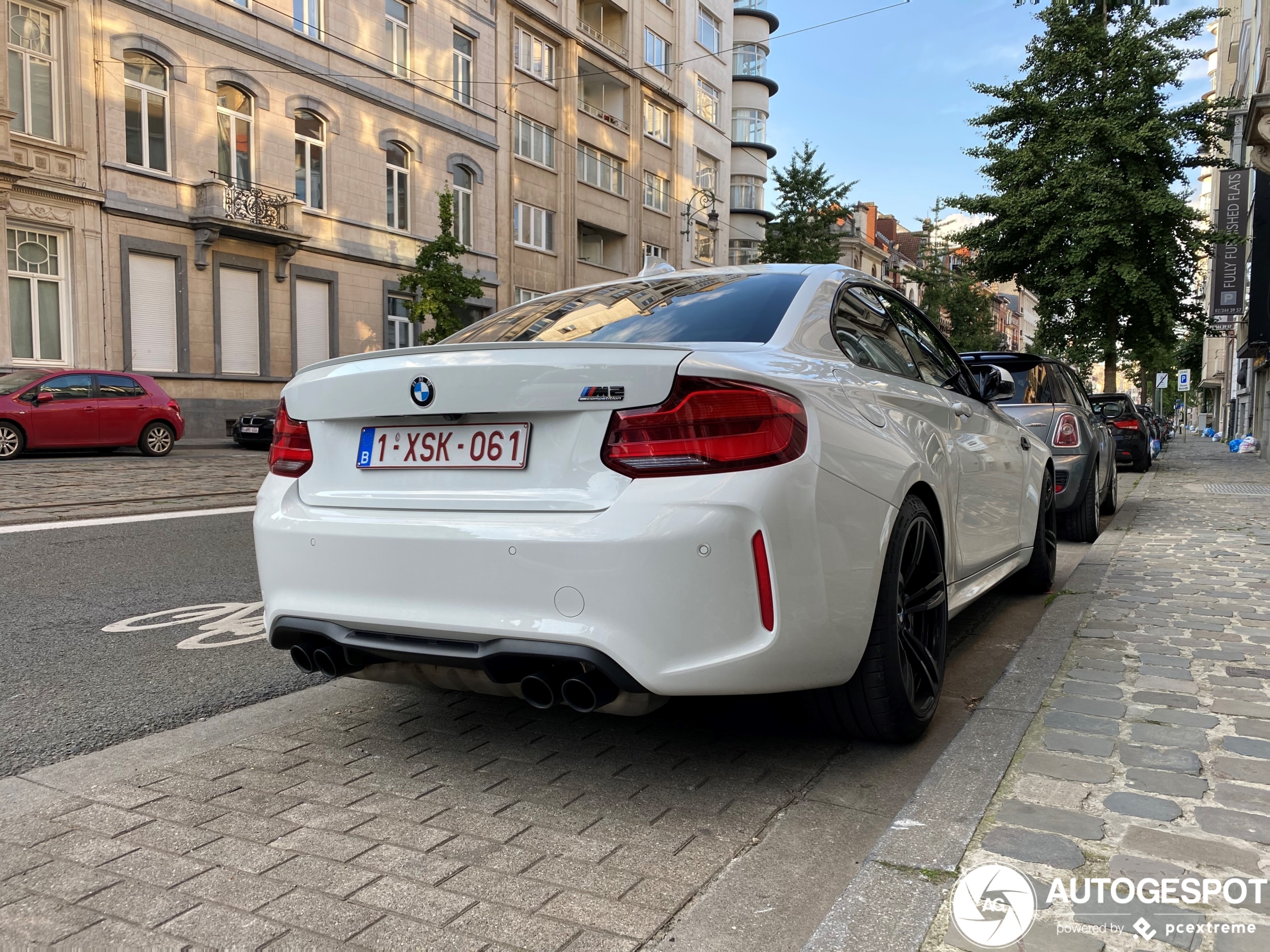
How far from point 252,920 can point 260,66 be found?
2665 cm

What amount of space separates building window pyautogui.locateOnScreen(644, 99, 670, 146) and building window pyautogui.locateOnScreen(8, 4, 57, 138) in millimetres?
23783

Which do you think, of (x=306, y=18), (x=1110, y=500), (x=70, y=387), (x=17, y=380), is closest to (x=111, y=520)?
(x=1110, y=500)

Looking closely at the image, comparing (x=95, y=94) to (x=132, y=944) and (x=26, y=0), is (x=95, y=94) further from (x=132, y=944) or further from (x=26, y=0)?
(x=132, y=944)

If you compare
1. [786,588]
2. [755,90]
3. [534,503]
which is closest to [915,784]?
[786,588]

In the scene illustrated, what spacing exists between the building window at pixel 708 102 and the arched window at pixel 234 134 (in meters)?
24.4

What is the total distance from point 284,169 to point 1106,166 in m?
19.1

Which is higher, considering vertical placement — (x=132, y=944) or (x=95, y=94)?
(x=95, y=94)

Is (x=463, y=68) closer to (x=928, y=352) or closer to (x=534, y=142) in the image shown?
(x=534, y=142)

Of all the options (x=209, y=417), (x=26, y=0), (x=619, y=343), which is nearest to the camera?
(x=619, y=343)

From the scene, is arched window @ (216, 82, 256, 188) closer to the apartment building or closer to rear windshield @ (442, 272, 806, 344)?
the apartment building

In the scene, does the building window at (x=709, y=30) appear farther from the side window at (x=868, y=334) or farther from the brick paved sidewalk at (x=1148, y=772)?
the side window at (x=868, y=334)

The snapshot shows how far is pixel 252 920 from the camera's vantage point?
2.16 metres

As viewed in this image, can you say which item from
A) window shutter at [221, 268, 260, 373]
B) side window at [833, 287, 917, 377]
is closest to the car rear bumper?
side window at [833, 287, 917, 377]

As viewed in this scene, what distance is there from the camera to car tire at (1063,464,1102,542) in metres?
8.29
